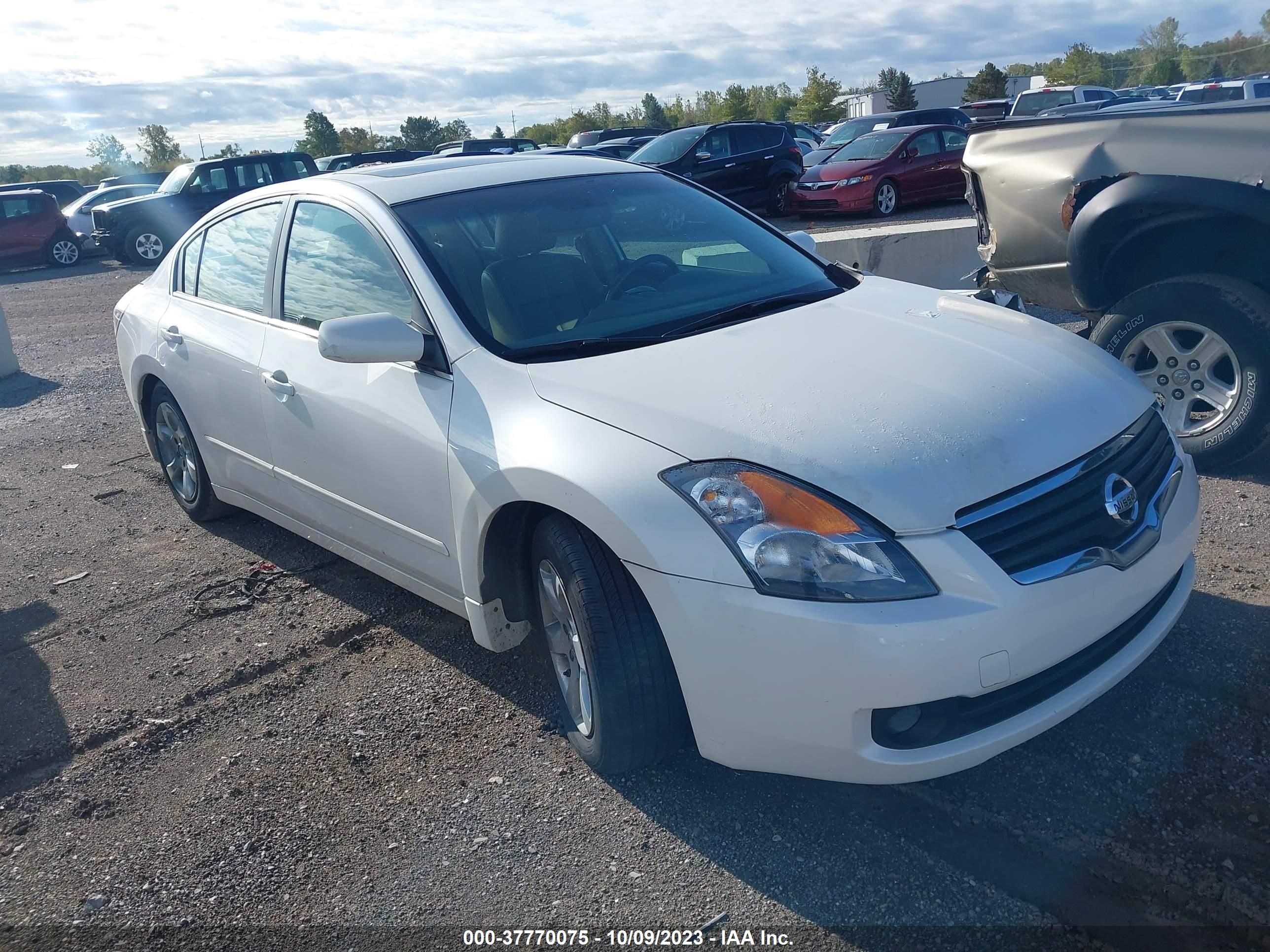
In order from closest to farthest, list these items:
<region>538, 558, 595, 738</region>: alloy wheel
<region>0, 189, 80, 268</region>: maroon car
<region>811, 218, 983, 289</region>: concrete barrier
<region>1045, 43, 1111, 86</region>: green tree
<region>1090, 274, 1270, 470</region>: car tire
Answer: <region>538, 558, 595, 738</region>: alloy wheel → <region>1090, 274, 1270, 470</region>: car tire → <region>811, 218, 983, 289</region>: concrete barrier → <region>0, 189, 80, 268</region>: maroon car → <region>1045, 43, 1111, 86</region>: green tree

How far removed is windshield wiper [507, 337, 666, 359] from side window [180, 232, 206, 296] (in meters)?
2.46

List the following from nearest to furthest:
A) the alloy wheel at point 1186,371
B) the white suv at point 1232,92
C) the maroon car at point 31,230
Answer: the alloy wheel at point 1186,371, the white suv at point 1232,92, the maroon car at point 31,230

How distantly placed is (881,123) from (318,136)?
1923 inches

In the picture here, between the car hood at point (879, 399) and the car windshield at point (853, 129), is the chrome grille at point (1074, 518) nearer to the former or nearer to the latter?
the car hood at point (879, 399)

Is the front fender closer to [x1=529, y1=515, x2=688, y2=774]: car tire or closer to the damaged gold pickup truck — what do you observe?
the damaged gold pickup truck

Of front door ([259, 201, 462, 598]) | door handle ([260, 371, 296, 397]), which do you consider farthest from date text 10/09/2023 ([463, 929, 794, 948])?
door handle ([260, 371, 296, 397])

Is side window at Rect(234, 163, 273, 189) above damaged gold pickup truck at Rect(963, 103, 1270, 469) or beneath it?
beneath

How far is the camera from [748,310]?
3.49 meters

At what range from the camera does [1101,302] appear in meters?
5.09

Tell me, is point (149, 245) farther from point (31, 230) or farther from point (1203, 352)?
point (1203, 352)

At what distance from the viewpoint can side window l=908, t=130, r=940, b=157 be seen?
1750cm

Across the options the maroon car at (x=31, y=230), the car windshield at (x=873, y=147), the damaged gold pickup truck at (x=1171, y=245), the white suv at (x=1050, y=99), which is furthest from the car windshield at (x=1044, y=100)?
the maroon car at (x=31, y=230)

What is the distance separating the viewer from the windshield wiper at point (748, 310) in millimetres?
3334

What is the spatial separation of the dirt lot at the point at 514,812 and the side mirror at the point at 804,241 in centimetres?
195
